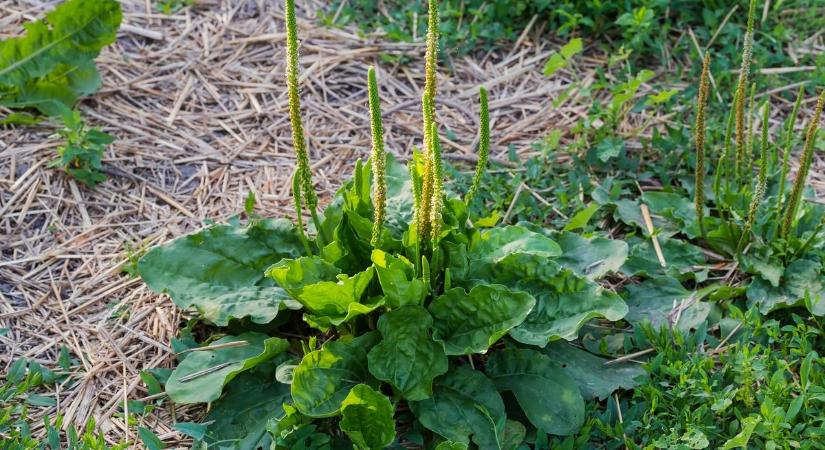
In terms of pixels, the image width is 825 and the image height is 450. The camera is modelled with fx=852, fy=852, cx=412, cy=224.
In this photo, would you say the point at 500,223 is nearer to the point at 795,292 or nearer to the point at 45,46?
the point at 795,292

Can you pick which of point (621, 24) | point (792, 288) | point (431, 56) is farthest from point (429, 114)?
point (621, 24)

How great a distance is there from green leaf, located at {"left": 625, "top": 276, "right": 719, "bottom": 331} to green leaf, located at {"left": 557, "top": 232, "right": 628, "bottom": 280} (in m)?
0.19

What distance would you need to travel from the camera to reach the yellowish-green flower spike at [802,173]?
9.53 feet

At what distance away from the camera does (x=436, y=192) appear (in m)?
2.55

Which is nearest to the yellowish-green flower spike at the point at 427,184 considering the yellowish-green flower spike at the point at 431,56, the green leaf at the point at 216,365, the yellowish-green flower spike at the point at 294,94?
the yellowish-green flower spike at the point at 431,56

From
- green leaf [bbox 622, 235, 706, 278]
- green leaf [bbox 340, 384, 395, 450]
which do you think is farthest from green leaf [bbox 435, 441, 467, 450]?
green leaf [bbox 622, 235, 706, 278]

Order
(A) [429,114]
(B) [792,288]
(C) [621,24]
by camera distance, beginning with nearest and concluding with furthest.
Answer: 1. (A) [429,114]
2. (B) [792,288]
3. (C) [621,24]

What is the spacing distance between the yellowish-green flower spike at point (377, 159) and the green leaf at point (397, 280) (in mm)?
110

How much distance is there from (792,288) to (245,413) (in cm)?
200

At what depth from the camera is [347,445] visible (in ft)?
8.61

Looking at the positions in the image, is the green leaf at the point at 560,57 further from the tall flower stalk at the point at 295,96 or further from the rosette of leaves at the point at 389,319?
the tall flower stalk at the point at 295,96

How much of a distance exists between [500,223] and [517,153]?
21.3 inches

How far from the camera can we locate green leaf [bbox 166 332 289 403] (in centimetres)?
267

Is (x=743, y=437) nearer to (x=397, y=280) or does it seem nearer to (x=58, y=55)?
(x=397, y=280)
